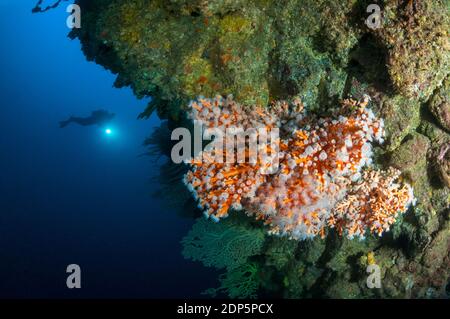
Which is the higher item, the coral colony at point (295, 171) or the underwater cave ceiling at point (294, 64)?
the underwater cave ceiling at point (294, 64)

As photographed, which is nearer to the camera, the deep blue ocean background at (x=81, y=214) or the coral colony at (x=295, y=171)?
the coral colony at (x=295, y=171)

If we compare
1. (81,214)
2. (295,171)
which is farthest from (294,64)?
(81,214)

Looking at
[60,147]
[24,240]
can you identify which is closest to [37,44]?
[60,147]

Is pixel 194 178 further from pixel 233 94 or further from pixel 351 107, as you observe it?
pixel 351 107

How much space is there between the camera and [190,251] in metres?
6.05

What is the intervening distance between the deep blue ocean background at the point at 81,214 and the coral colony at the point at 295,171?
162 inches

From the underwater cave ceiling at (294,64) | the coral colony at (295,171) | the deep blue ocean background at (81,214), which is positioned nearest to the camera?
the coral colony at (295,171)

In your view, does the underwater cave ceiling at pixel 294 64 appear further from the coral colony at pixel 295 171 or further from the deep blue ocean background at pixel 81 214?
the deep blue ocean background at pixel 81 214

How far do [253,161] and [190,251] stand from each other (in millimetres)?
3352

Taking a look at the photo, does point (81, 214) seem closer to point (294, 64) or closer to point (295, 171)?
point (294, 64)

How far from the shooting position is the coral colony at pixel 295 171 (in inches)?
130

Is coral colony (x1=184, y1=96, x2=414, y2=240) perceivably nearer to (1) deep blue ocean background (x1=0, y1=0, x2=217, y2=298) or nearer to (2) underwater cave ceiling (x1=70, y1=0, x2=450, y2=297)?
(2) underwater cave ceiling (x1=70, y1=0, x2=450, y2=297)

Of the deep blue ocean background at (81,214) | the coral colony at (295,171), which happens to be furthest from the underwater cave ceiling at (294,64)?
the deep blue ocean background at (81,214)

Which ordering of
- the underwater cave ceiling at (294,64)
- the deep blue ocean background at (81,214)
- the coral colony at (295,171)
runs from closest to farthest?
the coral colony at (295,171), the underwater cave ceiling at (294,64), the deep blue ocean background at (81,214)
